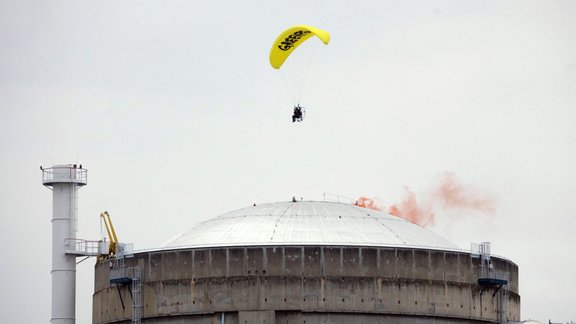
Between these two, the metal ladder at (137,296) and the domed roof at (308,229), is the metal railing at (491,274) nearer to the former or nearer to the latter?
the domed roof at (308,229)

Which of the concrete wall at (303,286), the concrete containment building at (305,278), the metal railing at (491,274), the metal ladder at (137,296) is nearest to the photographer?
the concrete wall at (303,286)

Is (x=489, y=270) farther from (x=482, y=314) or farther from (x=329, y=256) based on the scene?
(x=329, y=256)

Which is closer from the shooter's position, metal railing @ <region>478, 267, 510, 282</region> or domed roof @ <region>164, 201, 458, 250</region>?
domed roof @ <region>164, 201, 458, 250</region>

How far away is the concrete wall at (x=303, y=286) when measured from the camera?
12875 centimetres

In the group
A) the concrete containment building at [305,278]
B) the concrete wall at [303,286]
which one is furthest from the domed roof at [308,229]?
the concrete wall at [303,286]

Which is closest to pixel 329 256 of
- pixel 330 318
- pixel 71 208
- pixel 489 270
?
pixel 330 318

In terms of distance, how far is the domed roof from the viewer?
132375mm

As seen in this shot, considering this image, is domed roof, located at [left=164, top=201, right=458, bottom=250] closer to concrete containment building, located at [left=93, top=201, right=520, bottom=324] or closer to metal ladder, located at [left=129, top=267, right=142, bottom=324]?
concrete containment building, located at [left=93, top=201, right=520, bottom=324]

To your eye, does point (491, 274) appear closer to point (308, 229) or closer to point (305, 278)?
point (308, 229)

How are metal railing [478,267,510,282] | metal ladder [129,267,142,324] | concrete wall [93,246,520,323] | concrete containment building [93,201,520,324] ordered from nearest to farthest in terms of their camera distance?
concrete wall [93,246,520,323] → concrete containment building [93,201,520,324] → metal ladder [129,267,142,324] → metal railing [478,267,510,282]

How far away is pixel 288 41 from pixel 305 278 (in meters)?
17.3

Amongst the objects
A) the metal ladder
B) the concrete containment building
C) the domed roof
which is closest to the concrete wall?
the concrete containment building

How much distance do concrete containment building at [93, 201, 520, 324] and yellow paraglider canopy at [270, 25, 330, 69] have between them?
35.2 ft

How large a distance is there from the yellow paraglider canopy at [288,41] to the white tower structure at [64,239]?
1706 centimetres
